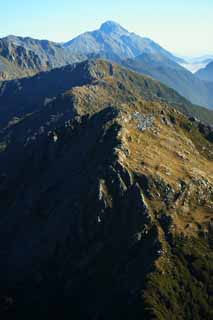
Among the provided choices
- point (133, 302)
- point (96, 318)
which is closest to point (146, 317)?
point (133, 302)

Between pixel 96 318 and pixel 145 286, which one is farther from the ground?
pixel 145 286

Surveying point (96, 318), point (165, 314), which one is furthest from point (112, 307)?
point (165, 314)

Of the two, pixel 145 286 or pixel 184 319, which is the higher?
pixel 145 286

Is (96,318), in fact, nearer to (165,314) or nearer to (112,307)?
(112,307)

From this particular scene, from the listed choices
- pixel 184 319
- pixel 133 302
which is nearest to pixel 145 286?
pixel 133 302

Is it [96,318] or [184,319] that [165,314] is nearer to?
[184,319]

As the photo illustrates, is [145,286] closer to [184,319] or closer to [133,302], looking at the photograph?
[133,302]
